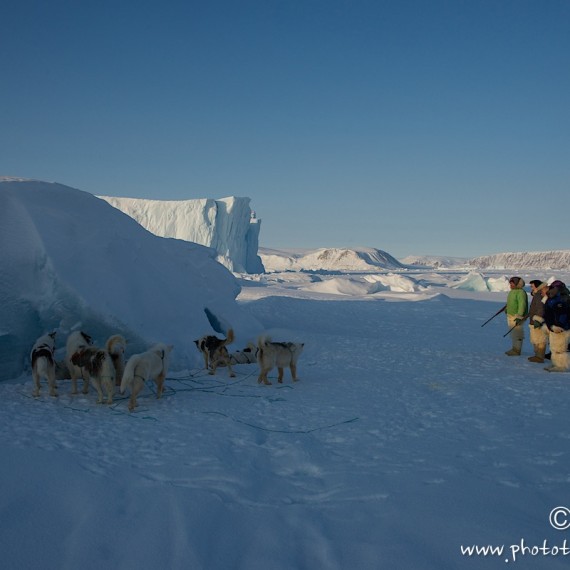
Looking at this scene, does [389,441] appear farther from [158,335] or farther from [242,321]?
[242,321]

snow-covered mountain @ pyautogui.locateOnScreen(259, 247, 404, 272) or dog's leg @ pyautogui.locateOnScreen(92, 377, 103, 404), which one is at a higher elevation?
snow-covered mountain @ pyautogui.locateOnScreen(259, 247, 404, 272)

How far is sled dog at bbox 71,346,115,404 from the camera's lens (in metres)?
5.19

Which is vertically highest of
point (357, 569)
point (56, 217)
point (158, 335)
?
point (56, 217)

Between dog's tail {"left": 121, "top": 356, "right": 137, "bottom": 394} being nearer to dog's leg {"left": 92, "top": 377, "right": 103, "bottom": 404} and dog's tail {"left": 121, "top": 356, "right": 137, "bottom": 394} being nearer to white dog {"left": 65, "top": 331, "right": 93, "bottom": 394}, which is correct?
dog's leg {"left": 92, "top": 377, "right": 103, "bottom": 404}

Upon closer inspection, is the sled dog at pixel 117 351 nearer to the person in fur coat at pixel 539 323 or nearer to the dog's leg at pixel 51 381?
the dog's leg at pixel 51 381

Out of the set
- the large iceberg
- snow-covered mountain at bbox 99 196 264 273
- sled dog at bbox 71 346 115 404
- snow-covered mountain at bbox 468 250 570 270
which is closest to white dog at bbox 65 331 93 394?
sled dog at bbox 71 346 115 404

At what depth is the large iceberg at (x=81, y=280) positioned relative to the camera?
6.52 meters

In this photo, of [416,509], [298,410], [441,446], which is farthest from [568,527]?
[298,410]

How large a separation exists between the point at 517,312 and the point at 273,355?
193 inches

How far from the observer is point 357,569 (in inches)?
94.7

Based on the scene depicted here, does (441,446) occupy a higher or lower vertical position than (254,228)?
lower

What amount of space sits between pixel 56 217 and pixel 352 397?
17.4 feet

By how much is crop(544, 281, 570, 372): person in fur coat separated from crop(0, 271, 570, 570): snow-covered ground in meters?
0.73

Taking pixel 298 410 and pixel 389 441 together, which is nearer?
pixel 389 441
